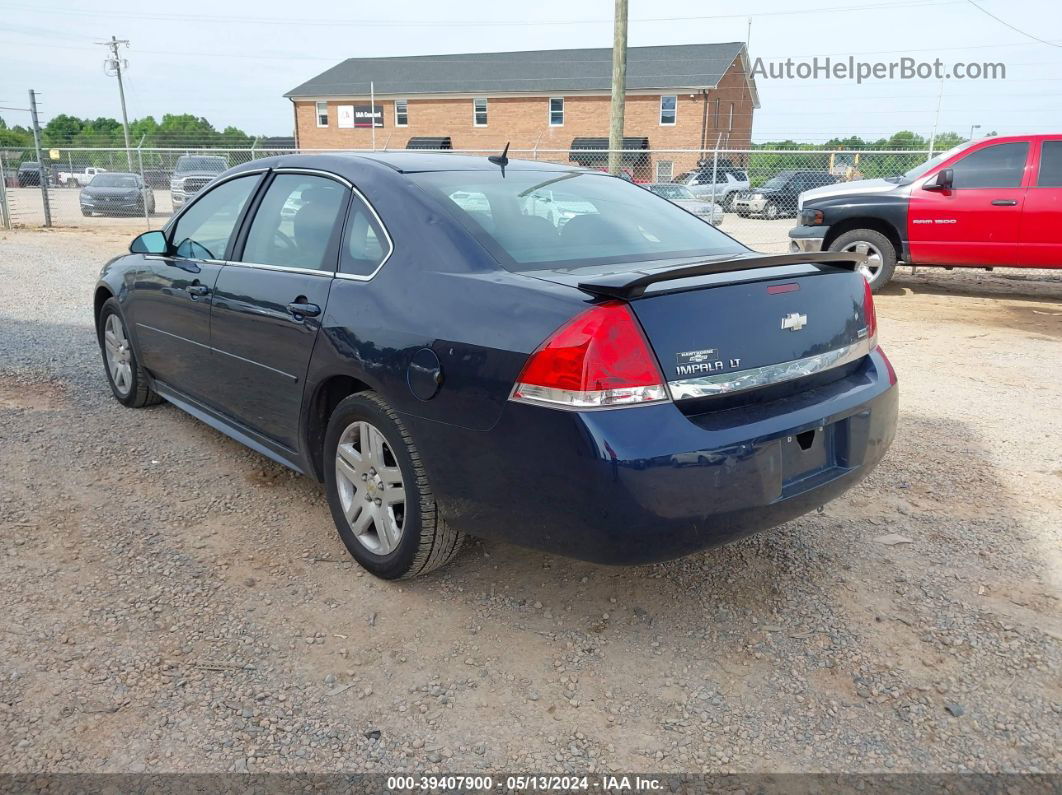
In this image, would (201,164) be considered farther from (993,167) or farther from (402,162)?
(402,162)

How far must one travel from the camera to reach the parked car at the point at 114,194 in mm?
20484

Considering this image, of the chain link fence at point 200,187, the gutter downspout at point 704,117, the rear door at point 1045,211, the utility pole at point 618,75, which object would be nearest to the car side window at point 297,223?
the rear door at point 1045,211

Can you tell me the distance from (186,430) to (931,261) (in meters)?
8.28

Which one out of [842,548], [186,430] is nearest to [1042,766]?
[842,548]

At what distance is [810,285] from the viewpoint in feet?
9.23

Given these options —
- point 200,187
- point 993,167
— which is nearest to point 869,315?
A: point 993,167

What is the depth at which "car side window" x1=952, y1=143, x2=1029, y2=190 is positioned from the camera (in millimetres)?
8969

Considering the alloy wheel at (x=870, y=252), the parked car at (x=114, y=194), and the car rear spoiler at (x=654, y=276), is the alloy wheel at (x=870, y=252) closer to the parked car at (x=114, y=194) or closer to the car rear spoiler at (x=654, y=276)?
the car rear spoiler at (x=654, y=276)

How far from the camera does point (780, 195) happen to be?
20.5 metres

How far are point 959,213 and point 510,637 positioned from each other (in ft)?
27.7

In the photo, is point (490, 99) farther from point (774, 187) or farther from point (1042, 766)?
point (1042, 766)

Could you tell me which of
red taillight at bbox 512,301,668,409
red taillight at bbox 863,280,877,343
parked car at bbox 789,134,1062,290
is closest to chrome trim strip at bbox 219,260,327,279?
red taillight at bbox 512,301,668,409

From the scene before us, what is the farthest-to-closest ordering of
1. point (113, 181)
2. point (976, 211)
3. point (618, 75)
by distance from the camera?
point (113, 181) → point (618, 75) → point (976, 211)

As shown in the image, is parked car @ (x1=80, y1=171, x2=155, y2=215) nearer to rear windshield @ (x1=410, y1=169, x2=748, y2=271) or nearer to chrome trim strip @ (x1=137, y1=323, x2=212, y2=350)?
chrome trim strip @ (x1=137, y1=323, x2=212, y2=350)
